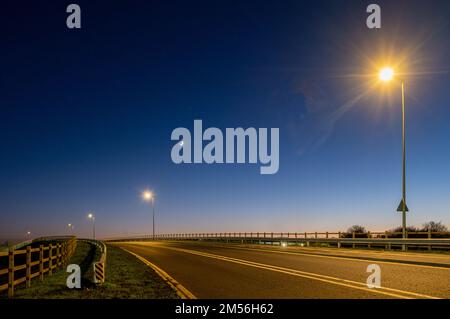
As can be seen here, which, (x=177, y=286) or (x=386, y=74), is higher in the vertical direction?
(x=386, y=74)

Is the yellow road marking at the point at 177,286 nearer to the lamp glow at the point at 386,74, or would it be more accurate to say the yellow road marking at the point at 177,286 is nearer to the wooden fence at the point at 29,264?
the wooden fence at the point at 29,264

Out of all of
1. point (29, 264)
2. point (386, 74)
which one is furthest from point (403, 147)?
point (29, 264)

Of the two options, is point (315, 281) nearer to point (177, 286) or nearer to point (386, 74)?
point (177, 286)

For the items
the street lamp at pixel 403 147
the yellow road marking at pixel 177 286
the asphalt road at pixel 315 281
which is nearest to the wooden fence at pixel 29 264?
the yellow road marking at pixel 177 286

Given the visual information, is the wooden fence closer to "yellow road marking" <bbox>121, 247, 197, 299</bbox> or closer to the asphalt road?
"yellow road marking" <bbox>121, 247, 197, 299</bbox>

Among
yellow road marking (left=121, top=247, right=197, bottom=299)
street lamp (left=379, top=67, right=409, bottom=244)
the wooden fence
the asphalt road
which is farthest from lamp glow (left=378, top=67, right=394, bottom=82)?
Answer: the wooden fence

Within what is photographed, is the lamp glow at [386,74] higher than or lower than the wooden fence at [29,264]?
higher

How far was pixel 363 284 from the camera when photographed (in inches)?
420

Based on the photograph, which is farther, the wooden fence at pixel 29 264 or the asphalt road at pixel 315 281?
the wooden fence at pixel 29 264

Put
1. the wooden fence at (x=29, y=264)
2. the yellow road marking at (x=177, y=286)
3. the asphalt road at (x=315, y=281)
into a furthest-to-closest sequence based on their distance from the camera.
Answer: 1. the wooden fence at (x=29, y=264)
2. the yellow road marking at (x=177, y=286)
3. the asphalt road at (x=315, y=281)

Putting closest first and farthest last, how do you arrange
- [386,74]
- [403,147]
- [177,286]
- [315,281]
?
[177,286] < [315,281] < [386,74] < [403,147]
